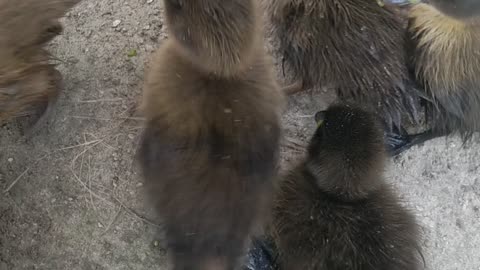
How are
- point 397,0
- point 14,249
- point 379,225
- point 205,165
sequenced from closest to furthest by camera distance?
point 205,165, point 379,225, point 397,0, point 14,249

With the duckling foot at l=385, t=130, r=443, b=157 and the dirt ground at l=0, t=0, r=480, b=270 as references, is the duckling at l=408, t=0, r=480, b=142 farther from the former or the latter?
the dirt ground at l=0, t=0, r=480, b=270

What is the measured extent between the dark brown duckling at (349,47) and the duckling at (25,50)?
57 centimetres

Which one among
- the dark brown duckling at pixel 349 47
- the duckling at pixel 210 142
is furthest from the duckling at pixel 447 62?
the duckling at pixel 210 142

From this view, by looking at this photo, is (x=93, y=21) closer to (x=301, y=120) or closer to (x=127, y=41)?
(x=127, y=41)

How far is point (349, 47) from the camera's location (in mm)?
1805

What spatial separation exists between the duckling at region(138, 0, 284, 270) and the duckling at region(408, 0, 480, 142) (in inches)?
18.4

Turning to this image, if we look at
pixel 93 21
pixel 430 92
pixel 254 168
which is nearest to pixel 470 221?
pixel 430 92

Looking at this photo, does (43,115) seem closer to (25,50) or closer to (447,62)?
(25,50)

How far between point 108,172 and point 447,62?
39.3 inches

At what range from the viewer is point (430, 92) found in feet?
6.36

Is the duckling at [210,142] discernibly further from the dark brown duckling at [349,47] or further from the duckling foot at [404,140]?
the duckling foot at [404,140]

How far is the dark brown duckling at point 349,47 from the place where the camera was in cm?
181

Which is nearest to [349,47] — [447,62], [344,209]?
[447,62]

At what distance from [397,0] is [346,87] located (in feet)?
0.91
